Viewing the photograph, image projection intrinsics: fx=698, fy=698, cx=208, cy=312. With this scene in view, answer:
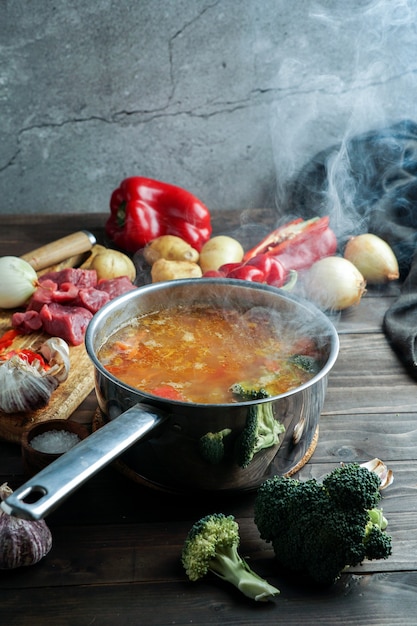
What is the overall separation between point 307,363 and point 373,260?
1.34 metres

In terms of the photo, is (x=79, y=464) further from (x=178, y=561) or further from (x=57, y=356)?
(x=57, y=356)

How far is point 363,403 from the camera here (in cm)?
254

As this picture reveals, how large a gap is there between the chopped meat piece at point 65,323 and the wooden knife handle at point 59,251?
0.52 meters

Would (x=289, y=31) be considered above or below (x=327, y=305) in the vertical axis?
above

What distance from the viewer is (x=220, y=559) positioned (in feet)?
5.74

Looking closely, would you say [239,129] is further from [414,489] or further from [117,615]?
[117,615]

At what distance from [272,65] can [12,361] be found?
273 cm

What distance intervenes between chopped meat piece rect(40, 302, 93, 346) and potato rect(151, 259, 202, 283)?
50 cm

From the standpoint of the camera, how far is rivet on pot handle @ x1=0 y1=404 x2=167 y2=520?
4.66ft

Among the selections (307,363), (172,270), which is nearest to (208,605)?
(307,363)

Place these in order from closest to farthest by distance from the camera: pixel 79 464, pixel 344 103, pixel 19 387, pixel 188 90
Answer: pixel 79 464 → pixel 19 387 → pixel 188 90 → pixel 344 103

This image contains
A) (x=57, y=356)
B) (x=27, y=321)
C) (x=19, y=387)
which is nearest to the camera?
(x=19, y=387)

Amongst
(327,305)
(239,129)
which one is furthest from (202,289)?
(239,129)

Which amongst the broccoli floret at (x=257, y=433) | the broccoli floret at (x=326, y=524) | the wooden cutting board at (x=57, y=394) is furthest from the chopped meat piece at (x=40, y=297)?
the broccoli floret at (x=326, y=524)
